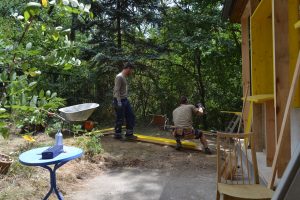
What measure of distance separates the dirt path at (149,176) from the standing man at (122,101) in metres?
0.41

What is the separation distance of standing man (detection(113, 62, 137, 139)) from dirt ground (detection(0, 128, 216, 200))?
15.4 inches

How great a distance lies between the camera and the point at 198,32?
10414 mm

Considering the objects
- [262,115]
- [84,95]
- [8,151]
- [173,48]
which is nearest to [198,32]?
[173,48]

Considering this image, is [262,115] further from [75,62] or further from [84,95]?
[84,95]

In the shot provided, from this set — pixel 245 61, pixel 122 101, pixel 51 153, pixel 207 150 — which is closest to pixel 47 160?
pixel 51 153

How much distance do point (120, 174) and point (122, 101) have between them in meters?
2.63

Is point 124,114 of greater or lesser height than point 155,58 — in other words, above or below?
below

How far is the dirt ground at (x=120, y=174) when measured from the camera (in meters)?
4.70

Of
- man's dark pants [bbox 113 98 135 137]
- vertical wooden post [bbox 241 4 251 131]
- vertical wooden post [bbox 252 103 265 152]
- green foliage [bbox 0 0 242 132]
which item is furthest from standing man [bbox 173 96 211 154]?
green foliage [bbox 0 0 242 132]

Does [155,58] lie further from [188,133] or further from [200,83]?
[188,133]

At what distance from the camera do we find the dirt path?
4.82 metres

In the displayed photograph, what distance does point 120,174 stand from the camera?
5.96 m

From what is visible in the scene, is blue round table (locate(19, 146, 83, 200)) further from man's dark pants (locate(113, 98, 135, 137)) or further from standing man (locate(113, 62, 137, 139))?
man's dark pants (locate(113, 98, 135, 137))

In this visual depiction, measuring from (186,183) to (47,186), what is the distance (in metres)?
2.13
